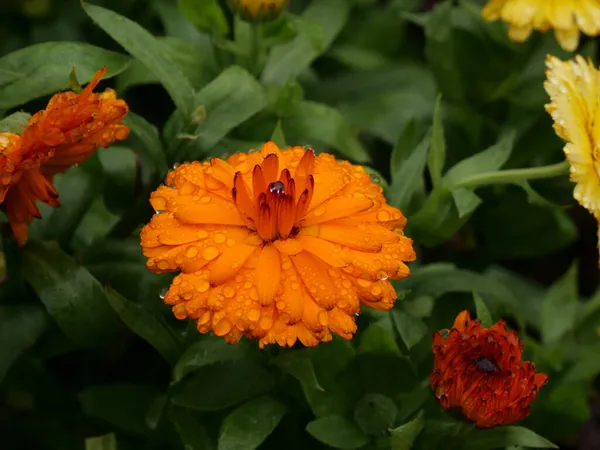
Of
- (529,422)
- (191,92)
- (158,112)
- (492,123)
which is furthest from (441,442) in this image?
(158,112)

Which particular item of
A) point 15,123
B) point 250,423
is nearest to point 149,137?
point 15,123

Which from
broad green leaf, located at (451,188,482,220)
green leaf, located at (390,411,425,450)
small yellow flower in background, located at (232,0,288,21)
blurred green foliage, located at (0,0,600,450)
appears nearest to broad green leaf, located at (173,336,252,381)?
blurred green foliage, located at (0,0,600,450)

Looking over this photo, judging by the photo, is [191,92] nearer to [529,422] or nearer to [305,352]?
[305,352]

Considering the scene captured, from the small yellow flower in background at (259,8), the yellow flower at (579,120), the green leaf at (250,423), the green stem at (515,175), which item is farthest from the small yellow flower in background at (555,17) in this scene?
the green leaf at (250,423)

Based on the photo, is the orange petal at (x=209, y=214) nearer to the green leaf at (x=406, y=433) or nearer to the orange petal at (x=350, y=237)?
the orange petal at (x=350, y=237)

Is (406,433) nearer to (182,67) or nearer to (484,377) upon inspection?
(484,377)

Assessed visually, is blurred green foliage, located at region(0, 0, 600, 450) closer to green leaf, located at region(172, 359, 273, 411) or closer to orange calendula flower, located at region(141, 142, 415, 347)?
green leaf, located at region(172, 359, 273, 411)
